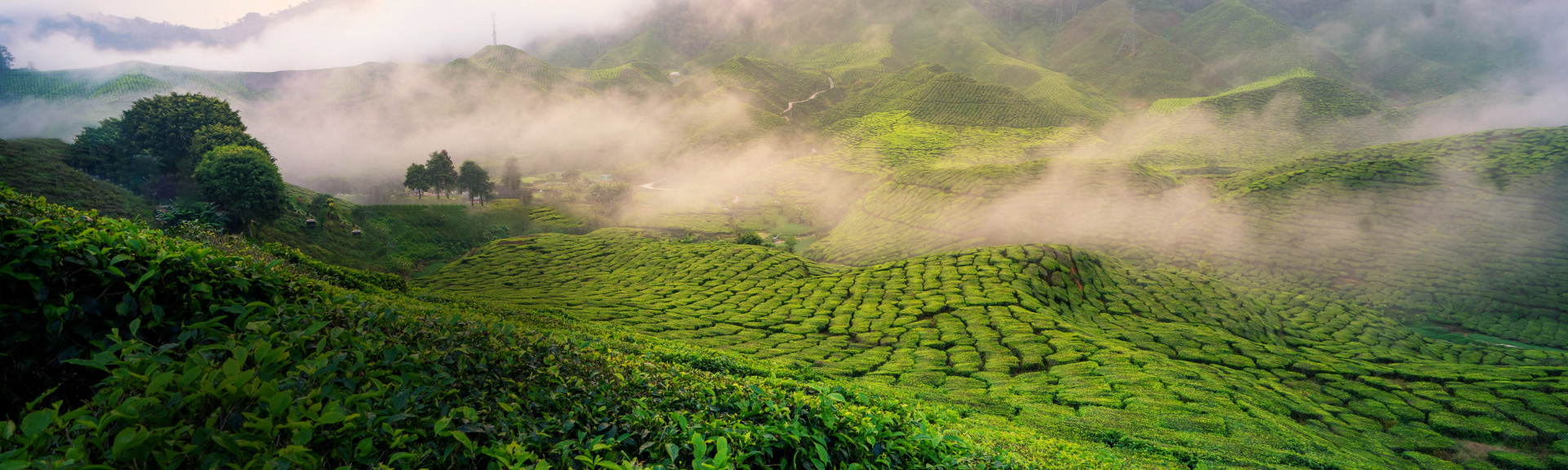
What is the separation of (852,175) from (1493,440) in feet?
257

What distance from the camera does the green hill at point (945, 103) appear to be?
11794 cm

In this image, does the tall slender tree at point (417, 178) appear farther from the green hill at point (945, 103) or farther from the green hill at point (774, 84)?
the green hill at point (945, 103)

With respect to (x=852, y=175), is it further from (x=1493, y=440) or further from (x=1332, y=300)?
(x=1493, y=440)

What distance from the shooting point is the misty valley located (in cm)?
322

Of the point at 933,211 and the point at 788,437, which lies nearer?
the point at 788,437

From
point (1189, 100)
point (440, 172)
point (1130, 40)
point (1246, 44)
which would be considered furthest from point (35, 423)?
point (1246, 44)

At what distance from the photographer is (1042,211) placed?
52469 millimetres

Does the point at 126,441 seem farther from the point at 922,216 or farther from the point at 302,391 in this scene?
the point at 922,216

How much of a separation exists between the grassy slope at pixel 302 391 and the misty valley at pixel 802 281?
0.03 metres

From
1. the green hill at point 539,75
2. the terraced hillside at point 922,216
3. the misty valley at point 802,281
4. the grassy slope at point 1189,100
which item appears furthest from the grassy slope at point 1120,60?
the green hill at point 539,75

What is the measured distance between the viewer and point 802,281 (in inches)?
1325

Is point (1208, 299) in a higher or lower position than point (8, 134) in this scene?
lower

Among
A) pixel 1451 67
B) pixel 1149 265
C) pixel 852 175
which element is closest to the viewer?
pixel 1149 265

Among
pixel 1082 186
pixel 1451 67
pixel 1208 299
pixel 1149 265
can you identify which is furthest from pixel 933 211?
pixel 1451 67
